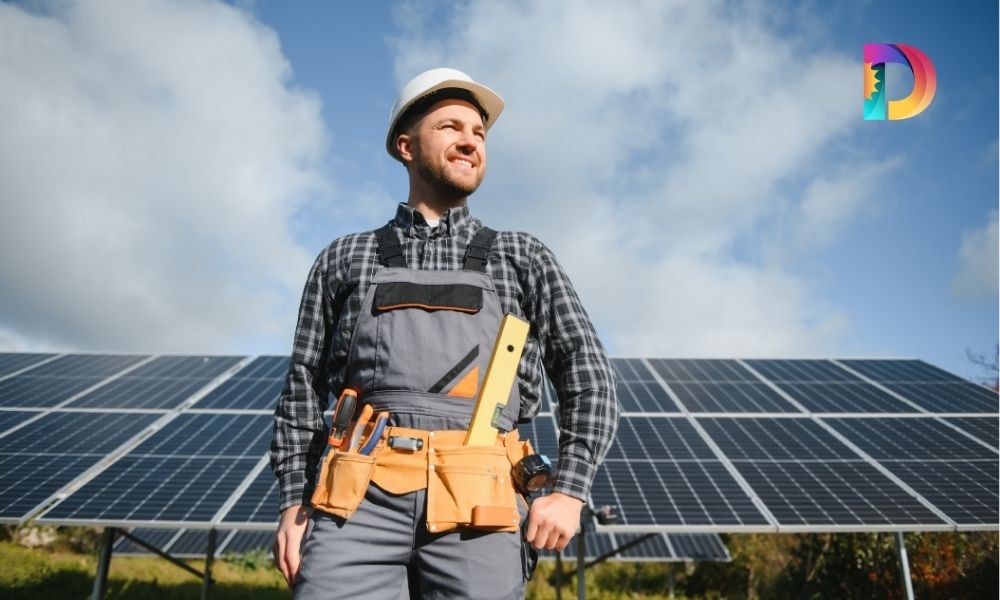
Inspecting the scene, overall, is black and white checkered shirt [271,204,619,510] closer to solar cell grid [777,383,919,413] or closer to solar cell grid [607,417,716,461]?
solar cell grid [607,417,716,461]

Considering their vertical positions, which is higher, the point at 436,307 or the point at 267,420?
the point at 436,307

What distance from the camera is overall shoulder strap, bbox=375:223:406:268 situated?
85.0 inches

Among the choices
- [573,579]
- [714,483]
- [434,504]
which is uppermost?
[434,504]

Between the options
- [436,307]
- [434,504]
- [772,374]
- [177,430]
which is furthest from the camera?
[772,374]

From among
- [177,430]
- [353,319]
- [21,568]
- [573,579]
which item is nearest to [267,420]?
[177,430]

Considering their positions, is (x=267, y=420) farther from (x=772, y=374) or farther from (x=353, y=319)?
(x=772, y=374)

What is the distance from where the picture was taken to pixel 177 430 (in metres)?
8.56

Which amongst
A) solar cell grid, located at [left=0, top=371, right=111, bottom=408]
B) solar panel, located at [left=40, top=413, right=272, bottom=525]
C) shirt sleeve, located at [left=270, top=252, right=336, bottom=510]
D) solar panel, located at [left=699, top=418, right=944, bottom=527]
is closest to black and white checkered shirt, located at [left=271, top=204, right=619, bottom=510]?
shirt sleeve, located at [left=270, top=252, right=336, bottom=510]

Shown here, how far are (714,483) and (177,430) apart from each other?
7.52 meters

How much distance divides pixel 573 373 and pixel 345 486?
83cm


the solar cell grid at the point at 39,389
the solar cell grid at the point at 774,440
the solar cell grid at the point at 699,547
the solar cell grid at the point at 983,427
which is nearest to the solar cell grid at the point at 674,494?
the solar cell grid at the point at 774,440

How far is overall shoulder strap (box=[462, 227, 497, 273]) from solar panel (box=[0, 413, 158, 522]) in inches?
264

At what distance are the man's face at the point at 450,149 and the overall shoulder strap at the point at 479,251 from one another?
201mm

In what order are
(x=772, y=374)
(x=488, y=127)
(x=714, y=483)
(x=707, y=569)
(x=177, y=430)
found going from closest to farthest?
(x=488, y=127) < (x=714, y=483) < (x=177, y=430) < (x=772, y=374) < (x=707, y=569)
